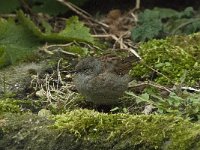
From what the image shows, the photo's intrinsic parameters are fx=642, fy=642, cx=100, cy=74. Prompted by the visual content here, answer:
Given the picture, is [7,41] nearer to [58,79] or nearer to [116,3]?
[58,79]

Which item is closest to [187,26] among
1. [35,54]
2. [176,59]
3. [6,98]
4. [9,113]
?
[176,59]

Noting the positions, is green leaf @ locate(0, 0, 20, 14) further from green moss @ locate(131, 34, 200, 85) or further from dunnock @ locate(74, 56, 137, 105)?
dunnock @ locate(74, 56, 137, 105)

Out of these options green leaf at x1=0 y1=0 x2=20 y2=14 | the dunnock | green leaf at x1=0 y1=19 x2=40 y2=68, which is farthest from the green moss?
green leaf at x1=0 y1=0 x2=20 y2=14

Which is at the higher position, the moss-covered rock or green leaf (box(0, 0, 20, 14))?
green leaf (box(0, 0, 20, 14))

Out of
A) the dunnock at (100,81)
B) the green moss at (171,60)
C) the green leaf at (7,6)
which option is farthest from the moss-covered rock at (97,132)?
the green leaf at (7,6)

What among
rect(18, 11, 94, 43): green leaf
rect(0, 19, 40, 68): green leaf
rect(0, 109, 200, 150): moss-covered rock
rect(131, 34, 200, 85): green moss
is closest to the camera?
rect(0, 109, 200, 150): moss-covered rock
